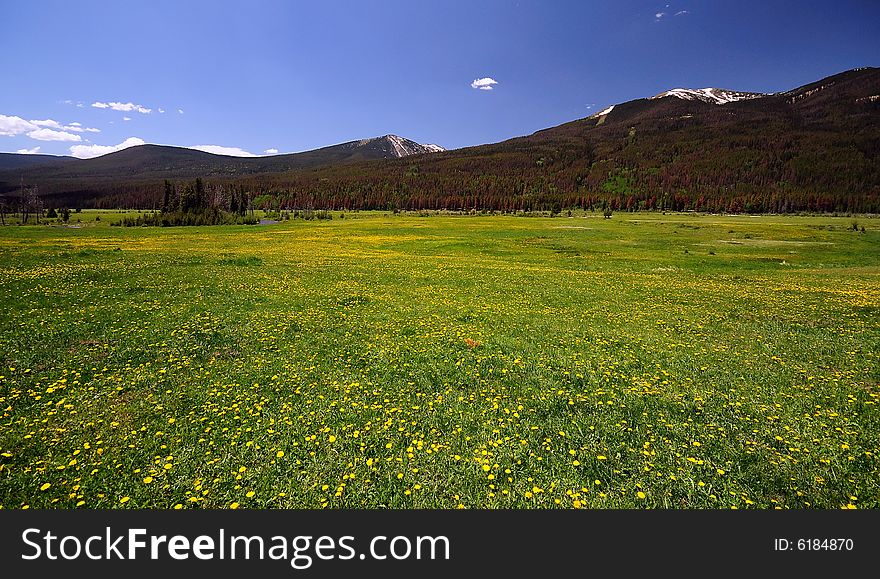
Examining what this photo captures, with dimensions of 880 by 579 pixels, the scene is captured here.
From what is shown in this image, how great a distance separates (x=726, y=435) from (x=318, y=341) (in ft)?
40.0

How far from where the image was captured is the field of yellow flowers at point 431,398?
7113 millimetres

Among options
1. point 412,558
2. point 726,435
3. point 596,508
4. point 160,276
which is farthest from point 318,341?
point 160,276

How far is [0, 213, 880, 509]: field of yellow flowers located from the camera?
7.11 metres

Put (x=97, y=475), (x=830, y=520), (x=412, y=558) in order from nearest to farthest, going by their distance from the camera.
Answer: (x=412, y=558) → (x=830, y=520) → (x=97, y=475)

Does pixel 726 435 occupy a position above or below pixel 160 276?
below

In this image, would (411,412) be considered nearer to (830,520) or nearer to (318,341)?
(318,341)

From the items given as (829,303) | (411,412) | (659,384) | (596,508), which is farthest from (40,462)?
(829,303)

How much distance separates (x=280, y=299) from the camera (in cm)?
2142

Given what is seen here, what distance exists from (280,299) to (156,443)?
45.0 feet

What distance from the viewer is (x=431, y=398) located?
1050cm

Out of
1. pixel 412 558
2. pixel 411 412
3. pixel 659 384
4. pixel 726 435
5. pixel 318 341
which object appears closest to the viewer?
pixel 412 558

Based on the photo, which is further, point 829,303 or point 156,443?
point 829,303

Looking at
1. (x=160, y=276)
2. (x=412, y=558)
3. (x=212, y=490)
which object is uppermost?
(x=160, y=276)

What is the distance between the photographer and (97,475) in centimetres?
721
